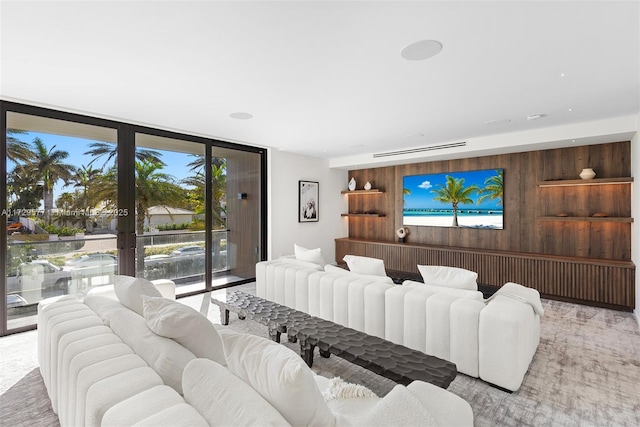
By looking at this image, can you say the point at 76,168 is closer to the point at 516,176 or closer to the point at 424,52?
the point at 424,52

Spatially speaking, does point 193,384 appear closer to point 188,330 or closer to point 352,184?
point 188,330

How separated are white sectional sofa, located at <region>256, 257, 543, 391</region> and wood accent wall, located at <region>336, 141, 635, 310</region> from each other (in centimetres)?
226

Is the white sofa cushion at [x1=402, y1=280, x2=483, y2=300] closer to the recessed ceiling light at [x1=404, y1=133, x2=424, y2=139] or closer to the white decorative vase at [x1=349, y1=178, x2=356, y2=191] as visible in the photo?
the recessed ceiling light at [x1=404, y1=133, x2=424, y2=139]

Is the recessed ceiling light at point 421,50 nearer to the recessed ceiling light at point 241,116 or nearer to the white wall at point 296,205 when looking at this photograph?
the recessed ceiling light at point 241,116

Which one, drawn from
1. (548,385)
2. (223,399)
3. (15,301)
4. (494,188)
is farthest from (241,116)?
(494,188)

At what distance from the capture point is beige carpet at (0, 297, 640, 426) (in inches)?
78.7

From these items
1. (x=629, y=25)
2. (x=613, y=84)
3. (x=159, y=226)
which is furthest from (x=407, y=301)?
(x=159, y=226)

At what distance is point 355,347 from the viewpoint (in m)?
2.19

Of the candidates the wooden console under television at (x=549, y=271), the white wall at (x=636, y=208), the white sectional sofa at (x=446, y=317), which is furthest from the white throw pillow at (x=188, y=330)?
the wooden console under television at (x=549, y=271)

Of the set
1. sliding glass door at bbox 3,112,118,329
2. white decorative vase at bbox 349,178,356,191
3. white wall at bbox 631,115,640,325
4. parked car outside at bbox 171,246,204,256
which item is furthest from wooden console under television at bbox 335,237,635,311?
sliding glass door at bbox 3,112,118,329

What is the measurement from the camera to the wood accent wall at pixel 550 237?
431 cm

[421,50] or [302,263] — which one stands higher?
[421,50]

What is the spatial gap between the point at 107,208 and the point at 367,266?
11.3 feet

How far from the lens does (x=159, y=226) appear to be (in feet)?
14.9
